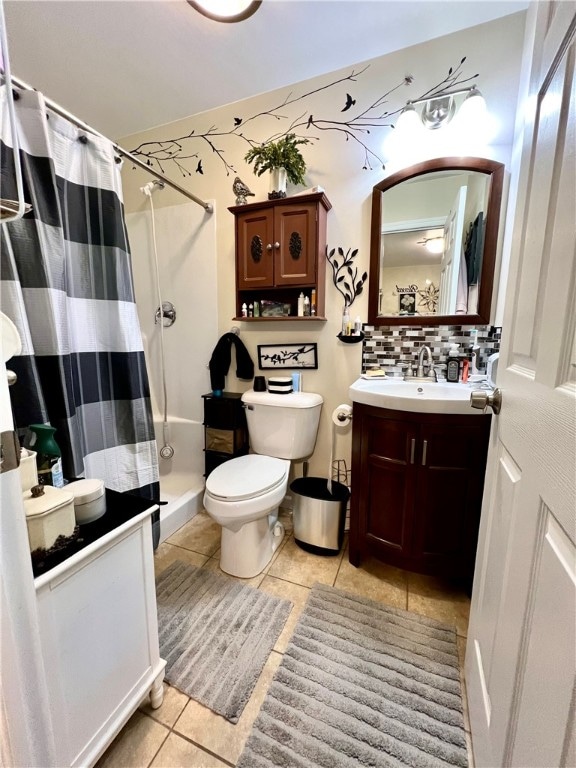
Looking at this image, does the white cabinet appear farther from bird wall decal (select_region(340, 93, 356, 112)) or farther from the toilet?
bird wall decal (select_region(340, 93, 356, 112))

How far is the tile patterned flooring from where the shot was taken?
32.9 inches

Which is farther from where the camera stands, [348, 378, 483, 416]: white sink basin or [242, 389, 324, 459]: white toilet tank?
[242, 389, 324, 459]: white toilet tank

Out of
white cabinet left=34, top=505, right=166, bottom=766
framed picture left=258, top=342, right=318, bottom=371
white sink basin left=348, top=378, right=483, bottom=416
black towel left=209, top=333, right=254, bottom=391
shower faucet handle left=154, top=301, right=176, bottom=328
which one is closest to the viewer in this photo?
white cabinet left=34, top=505, right=166, bottom=766

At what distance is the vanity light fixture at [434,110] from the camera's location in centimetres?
134

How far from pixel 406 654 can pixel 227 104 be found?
2.87m

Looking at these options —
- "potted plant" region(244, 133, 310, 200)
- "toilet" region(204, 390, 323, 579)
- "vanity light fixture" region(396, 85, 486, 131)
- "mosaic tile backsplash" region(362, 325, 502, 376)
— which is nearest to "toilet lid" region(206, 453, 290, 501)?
Answer: "toilet" region(204, 390, 323, 579)

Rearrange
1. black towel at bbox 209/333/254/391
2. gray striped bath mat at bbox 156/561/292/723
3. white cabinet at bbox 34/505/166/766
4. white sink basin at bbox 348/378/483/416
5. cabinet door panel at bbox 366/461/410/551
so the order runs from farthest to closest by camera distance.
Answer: black towel at bbox 209/333/254/391, cabinet door panel at bbox 366/461/410/551, white sink basin at bbox 348/378/483/416, gray striped bath mat at bbox 156/561/292/723, white cabinet at bbox 34/505/166/766

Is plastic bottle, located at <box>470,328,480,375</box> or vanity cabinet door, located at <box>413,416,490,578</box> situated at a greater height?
plastic bottle, located at <box>470,328,480,375</box>

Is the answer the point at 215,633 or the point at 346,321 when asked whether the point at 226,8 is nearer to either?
the point at 346,321

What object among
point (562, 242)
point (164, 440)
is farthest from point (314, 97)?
point (164, 440)

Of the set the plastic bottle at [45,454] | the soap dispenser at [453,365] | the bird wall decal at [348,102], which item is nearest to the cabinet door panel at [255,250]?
the bird wall decal at [348,102]

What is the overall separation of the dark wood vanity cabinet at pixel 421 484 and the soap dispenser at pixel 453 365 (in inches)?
15.3

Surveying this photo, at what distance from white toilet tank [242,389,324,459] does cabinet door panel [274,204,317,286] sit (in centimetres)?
64

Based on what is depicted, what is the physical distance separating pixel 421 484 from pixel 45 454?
129 cm
